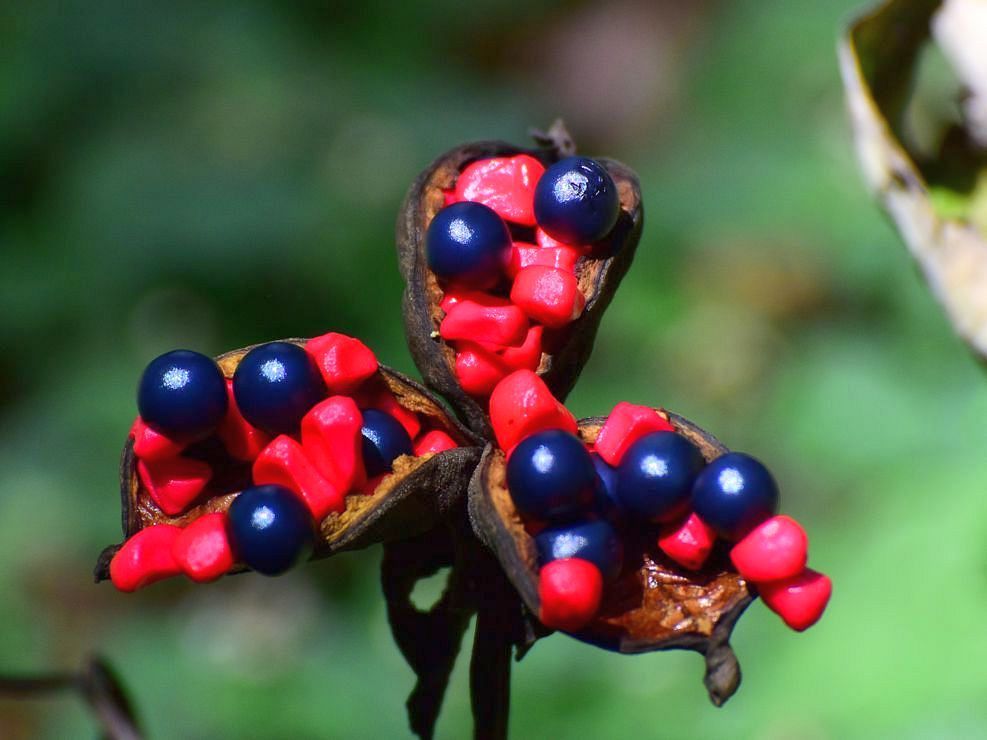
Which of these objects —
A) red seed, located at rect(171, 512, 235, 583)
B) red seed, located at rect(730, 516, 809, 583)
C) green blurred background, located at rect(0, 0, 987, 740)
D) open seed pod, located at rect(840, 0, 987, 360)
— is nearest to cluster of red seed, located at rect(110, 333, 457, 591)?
red seed, located at rect(171, 512, 235, 583)

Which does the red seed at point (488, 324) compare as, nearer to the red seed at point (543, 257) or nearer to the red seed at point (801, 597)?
the red seed at point (543, 257)

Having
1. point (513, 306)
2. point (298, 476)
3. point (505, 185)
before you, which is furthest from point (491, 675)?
point (505, 185)

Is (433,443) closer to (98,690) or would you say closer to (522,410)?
(522,410)

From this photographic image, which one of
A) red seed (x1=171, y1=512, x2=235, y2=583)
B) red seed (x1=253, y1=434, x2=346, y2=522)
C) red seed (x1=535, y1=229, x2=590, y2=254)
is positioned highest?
red seed (x1=535, y1=229, x2=590, y2=254)

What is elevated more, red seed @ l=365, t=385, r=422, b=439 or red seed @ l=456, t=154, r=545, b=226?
red seed @ l=456, t=154, r=545, b=226

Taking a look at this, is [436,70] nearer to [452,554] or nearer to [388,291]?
[388,291]

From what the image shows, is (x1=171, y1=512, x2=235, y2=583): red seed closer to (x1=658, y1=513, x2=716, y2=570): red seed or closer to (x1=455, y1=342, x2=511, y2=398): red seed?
(x1=455, y1=342, x2=511, y2=398): red seed

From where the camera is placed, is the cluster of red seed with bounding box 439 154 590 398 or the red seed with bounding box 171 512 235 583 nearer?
the red seed with bounding box 171 512 235 583
